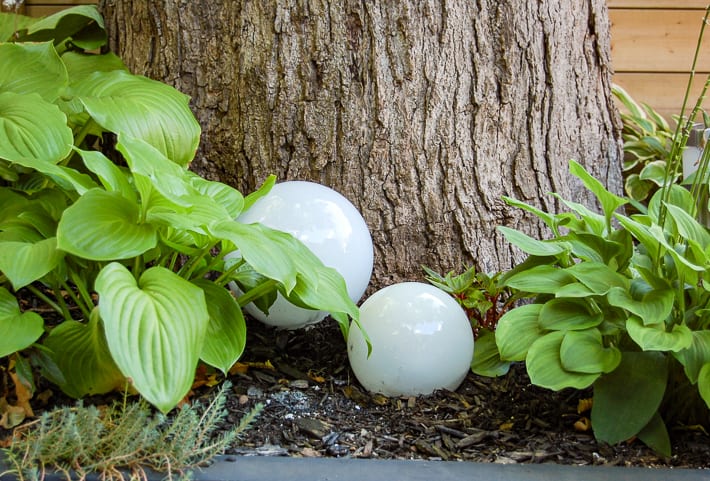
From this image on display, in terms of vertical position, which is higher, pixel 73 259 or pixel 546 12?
pixel 546 12

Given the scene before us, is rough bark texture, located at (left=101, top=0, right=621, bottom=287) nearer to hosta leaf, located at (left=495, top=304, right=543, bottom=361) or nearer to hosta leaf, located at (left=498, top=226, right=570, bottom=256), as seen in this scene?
hosta leaf, located at (left=498, top=226, right=570, bottom=256)

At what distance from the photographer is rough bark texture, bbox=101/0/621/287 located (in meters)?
2.14

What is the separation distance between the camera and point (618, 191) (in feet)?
8.02

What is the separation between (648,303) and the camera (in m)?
1.52

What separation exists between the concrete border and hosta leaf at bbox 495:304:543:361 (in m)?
0.27

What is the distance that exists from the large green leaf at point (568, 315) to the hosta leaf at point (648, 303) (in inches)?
3.3

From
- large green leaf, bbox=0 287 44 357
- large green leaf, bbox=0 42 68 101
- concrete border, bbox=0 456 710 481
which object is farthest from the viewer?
large green leaf, bbox=0 42 68 101

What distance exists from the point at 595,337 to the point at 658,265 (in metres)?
0.22

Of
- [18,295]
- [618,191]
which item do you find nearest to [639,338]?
[618,191]

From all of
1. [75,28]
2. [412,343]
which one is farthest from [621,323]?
[75,28]

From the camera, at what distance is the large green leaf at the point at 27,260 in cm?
141

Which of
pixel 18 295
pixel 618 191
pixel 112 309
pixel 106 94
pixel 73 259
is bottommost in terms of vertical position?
pixel 18 295

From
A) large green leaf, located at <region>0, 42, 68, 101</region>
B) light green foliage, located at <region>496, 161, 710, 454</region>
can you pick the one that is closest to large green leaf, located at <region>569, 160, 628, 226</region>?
light green foliage, located at <region>496, 161, 710, 454</region>

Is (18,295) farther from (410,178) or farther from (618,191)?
(618,191)
